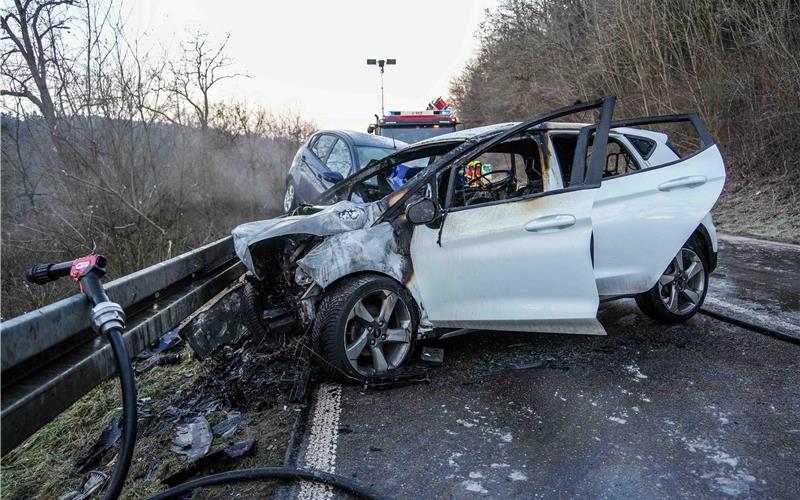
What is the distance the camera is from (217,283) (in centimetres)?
461

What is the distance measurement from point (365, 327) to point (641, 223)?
2049 mm

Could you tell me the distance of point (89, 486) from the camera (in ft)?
9.77

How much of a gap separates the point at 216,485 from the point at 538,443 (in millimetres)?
1519

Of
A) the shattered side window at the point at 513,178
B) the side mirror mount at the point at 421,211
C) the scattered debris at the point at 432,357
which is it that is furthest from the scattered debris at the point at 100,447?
the shattered side window at the point at 513,178

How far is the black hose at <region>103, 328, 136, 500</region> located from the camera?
6.06ft

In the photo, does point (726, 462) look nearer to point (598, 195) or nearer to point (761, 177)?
point (598, 195)

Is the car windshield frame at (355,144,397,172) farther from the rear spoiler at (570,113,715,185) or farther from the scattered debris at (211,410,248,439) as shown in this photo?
the scattered debris at (211,410,248,439)

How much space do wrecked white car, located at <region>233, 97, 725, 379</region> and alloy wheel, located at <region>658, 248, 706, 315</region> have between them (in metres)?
0.53

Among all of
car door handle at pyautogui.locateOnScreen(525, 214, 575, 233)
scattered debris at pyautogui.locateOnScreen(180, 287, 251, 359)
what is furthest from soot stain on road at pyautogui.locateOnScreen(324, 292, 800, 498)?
scattered debris at pyautogui.locateOnScreen(180, 287, 251, 359)

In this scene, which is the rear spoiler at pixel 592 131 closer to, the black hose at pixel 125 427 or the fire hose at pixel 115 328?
the fire hose at pixel 115 328

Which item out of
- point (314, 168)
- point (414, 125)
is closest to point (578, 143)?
point (314, 168)

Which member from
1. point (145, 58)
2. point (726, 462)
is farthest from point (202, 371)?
point (145, 58)

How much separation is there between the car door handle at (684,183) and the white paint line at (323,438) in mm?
2666

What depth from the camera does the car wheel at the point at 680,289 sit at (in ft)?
14.0
